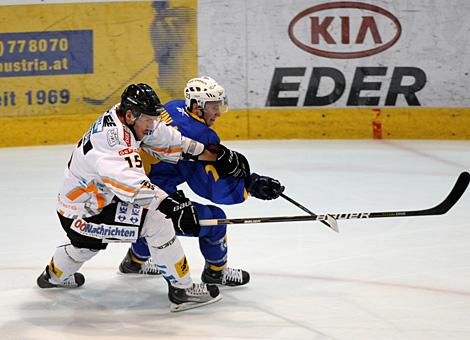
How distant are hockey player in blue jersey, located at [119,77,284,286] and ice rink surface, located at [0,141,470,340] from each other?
0.15 m

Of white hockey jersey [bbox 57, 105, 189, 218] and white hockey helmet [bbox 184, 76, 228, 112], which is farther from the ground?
white hockey helmet [bbox 184, 76, 228, 112]

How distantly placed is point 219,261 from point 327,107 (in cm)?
447

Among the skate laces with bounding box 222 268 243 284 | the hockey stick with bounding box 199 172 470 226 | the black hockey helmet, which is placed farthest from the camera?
the skate laces with bounding box 222 268 243 284

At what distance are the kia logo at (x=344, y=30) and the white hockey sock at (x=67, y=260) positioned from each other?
4770mm

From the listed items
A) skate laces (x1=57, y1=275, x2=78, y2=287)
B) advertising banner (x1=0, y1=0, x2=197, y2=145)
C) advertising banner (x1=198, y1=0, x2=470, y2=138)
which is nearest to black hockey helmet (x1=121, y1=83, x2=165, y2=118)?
skate laces (x1=57, y1=275, x2=78, y2=287)

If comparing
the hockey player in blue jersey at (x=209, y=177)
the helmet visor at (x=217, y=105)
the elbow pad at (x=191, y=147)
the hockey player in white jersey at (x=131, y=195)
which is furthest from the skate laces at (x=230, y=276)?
the helmet visor at (x=217, y=105)

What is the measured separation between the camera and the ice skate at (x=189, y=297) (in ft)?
13.1

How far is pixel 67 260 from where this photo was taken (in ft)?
13.8

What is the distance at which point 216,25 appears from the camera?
852cm

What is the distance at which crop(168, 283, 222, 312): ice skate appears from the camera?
3998mm

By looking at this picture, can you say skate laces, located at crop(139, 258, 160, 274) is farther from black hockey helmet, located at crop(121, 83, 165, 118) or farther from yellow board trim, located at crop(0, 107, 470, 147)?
yellow board trim, located at crop(0, 107, 470, 147)

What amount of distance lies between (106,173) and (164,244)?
0.42 m

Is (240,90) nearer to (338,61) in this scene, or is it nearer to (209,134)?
(338,61)

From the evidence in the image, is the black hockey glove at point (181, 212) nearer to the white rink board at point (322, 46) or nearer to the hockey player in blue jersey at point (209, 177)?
the hockey player in blue jersey at point (209, 177)
